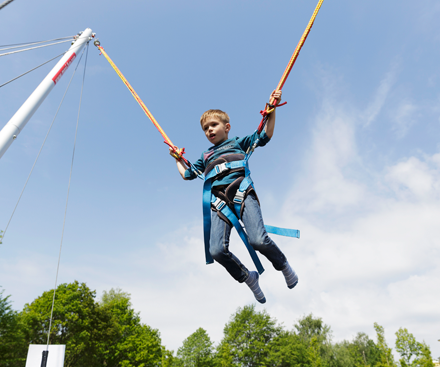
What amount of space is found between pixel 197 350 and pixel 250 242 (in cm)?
3948

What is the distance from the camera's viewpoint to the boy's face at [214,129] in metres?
4.01

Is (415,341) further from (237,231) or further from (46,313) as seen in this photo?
(46,313)

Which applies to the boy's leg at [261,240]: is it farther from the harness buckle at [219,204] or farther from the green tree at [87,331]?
the green tree at [87,331]

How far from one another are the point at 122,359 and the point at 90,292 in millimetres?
8361

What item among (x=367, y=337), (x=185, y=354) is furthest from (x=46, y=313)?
(x=367, y=337)

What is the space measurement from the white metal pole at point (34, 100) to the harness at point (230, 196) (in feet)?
9.50

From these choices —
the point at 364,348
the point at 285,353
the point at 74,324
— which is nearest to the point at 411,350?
the point at 285,353

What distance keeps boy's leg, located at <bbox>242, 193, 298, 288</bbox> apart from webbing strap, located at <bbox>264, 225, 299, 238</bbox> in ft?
0.79

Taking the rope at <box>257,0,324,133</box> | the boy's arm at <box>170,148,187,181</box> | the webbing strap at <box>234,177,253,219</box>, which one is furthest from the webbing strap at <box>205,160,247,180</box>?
the boy's arm at <box>170,148,187,181</box>

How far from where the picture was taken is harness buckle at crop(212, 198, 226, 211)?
12.0 feet

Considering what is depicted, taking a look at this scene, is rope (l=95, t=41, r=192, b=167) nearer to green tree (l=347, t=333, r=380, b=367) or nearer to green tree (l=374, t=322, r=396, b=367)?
green tree (l=374, t=322, r=396, b=367)

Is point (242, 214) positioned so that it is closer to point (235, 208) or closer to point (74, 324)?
point (235, 208)

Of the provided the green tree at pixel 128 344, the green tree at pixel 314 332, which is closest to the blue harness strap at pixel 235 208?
the green tree at pixel 128 344

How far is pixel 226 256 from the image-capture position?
3.49m
